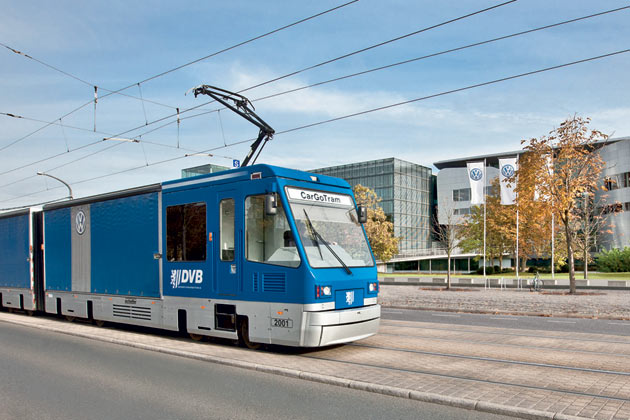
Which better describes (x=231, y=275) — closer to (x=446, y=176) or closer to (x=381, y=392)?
(x=381, y=392)

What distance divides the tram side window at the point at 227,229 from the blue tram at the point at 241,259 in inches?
0.7

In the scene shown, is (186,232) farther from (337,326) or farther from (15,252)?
(15,252)

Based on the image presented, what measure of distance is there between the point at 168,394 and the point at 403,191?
76.9 meters

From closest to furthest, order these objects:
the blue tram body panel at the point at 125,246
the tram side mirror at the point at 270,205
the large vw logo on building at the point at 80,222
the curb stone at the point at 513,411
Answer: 1. the curb stone at the point at 513,411
2. the tram side mirror at the point at 270,205
3. the blue tram body panel at the point at 125,246
4. the large vw logo on building at the point at 80,222

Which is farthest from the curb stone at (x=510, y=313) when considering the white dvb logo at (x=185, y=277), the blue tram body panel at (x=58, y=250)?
the blue tram body panel at (x=58, y=250)

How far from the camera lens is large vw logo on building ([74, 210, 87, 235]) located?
46.8 feet

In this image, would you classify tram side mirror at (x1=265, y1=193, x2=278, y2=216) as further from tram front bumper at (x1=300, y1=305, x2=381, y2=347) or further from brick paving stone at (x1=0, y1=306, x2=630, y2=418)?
brick paving stone at (x1=0, y1=306, x2=630, y2=418)

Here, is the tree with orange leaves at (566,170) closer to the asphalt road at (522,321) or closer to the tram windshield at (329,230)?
the asphalt road at (522,321)

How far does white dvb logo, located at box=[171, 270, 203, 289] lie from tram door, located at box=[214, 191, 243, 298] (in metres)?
0.59

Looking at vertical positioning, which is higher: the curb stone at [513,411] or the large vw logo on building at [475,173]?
the large vw logo on building at [475,173]

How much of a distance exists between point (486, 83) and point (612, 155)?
186 feet

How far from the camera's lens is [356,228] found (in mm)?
9875

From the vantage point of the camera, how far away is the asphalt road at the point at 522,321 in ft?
40.8

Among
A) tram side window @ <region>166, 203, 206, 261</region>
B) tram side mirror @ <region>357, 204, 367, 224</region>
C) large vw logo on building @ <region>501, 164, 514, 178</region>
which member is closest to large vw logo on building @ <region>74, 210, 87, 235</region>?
tram side window @ <region>166, 203, 206, 261</region>
